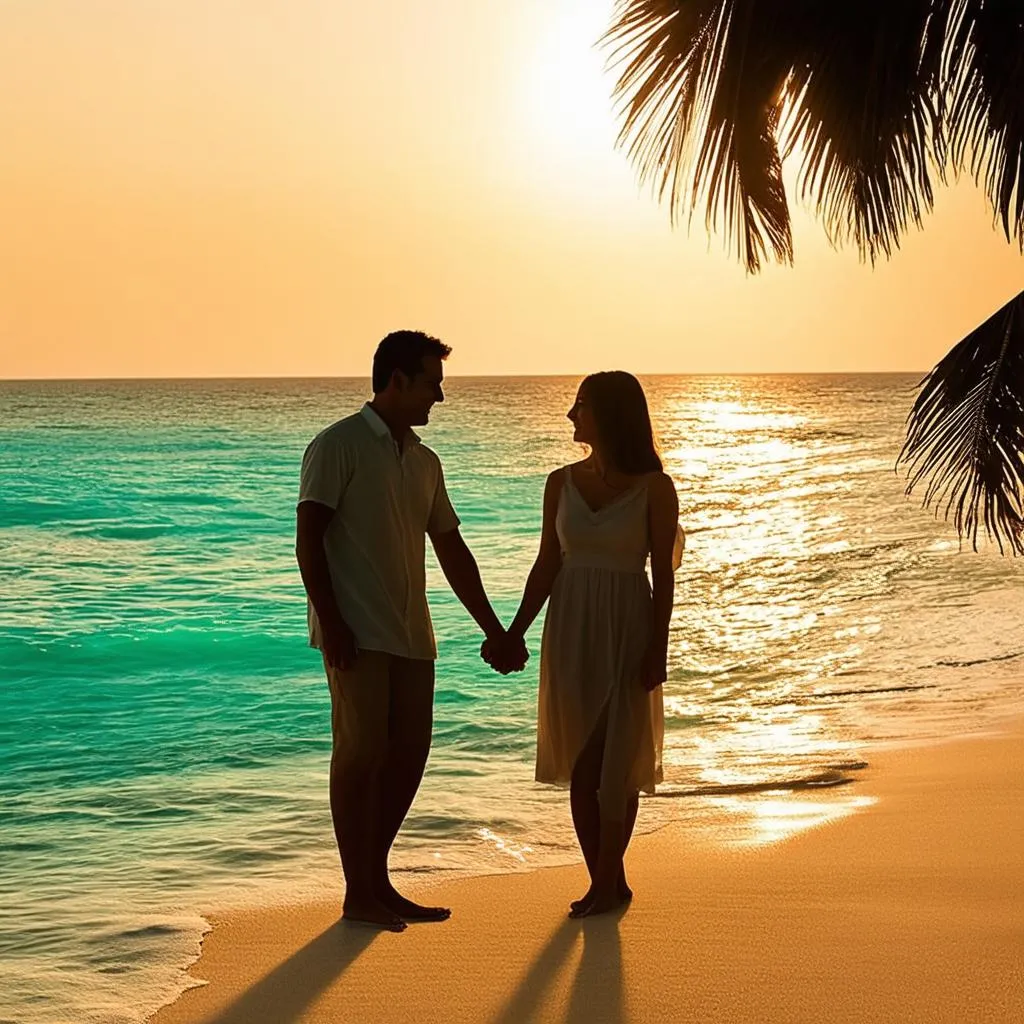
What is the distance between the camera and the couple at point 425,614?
17.5 ft

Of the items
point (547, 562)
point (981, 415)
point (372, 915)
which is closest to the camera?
point (372, 915)

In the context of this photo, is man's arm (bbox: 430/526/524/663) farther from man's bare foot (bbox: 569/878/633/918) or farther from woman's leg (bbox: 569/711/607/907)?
man's bare foot (bbox: 569/878/633/918)

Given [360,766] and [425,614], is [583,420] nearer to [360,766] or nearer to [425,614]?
[425,614]

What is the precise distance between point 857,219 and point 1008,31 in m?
0.94

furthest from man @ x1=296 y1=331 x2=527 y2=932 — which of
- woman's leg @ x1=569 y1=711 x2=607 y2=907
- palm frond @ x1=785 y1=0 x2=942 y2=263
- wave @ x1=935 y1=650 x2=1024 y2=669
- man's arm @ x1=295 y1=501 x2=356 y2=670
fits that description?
wave @ x1=935 y1=650 x2=1024 y2=669

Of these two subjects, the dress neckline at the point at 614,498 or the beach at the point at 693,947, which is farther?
the dress neckline at the point at 614,498

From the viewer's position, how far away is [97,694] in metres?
13.1

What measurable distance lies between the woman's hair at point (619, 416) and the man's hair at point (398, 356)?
59 cm

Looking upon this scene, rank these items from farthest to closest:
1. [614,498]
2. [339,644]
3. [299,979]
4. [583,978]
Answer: [614,498], [339,644], [299,979], [583,978]

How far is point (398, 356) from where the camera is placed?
5.48 metres

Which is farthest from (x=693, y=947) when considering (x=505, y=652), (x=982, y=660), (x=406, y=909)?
(x=982, y=660)

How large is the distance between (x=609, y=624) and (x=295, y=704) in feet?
23.2

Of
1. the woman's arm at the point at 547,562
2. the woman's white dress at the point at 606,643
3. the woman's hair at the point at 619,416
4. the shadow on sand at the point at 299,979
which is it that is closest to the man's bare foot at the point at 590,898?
the woman's white dress at the point at 606,643

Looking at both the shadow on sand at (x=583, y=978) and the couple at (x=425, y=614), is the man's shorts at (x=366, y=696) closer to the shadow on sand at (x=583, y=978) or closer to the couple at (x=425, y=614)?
the couple at (x=425, y=614)
